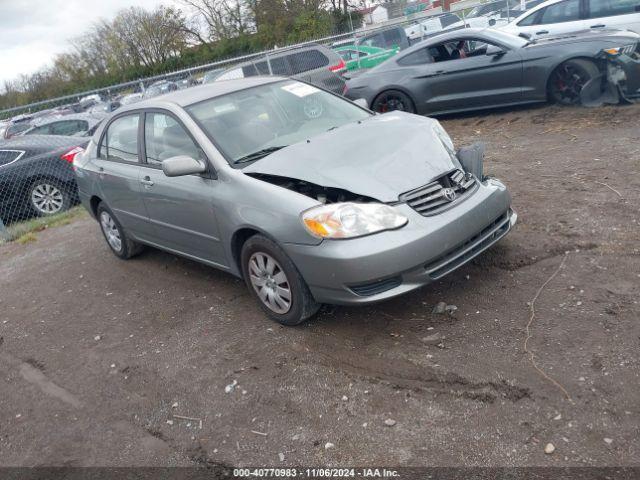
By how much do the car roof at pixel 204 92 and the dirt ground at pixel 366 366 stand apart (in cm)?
164

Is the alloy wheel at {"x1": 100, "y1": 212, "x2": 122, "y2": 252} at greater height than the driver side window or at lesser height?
lesser

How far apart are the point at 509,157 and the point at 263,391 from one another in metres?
5.10

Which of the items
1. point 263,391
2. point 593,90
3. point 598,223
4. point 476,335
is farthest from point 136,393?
point 593,90

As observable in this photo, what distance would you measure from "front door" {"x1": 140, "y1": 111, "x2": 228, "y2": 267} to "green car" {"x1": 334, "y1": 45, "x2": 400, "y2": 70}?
11.9m

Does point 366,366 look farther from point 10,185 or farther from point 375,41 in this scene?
point 375,41

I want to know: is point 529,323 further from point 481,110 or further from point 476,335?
point 481,110

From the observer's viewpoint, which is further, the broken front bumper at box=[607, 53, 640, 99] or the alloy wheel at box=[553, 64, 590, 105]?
the alloy wheel at box=[553, 64, 590, 105]

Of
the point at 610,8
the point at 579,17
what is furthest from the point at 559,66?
the point at 610,8

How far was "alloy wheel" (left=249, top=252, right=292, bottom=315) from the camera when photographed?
400 cm

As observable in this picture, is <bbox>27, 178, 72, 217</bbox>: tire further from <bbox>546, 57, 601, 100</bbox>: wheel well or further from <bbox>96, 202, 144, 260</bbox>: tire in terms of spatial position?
<bbox>546, 57, 601, 100</bbox>: wheel well

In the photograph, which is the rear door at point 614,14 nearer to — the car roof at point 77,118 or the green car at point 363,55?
the green car at point 363,55

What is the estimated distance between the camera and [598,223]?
15.7 ft

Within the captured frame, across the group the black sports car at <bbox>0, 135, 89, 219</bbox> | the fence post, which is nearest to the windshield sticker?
the black sports car at <bbox>0, 135, 89, 219</bbox>

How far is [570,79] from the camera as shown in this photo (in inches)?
332
